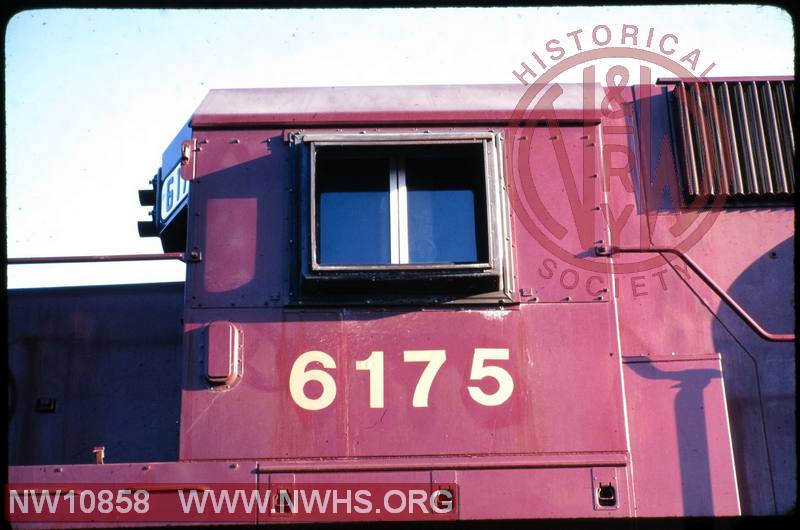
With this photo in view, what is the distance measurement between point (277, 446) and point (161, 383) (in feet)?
4.82

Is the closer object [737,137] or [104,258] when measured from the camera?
[104,258]

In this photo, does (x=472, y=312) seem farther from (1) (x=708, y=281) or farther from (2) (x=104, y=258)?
(2) (x=104, y=258)

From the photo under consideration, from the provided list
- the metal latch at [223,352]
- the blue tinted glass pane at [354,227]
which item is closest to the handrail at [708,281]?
the blue tinted glass pane at [354,227]

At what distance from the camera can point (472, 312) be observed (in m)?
5.05

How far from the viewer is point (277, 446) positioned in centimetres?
484

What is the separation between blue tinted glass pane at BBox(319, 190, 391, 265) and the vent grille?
1.95 meters

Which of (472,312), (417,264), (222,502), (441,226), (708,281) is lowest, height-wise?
(222,502)

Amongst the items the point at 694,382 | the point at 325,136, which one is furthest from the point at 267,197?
the point at 694,382

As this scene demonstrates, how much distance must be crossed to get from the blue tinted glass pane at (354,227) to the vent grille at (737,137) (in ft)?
6.41

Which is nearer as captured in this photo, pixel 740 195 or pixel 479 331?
pixel 479 331

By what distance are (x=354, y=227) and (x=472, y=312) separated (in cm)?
78

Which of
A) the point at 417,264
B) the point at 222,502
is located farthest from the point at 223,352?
the point at 417,264

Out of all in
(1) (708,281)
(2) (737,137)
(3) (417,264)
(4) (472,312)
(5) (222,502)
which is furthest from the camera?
(2) (737,137)

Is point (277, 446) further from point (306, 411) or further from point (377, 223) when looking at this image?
point (377, 223)
